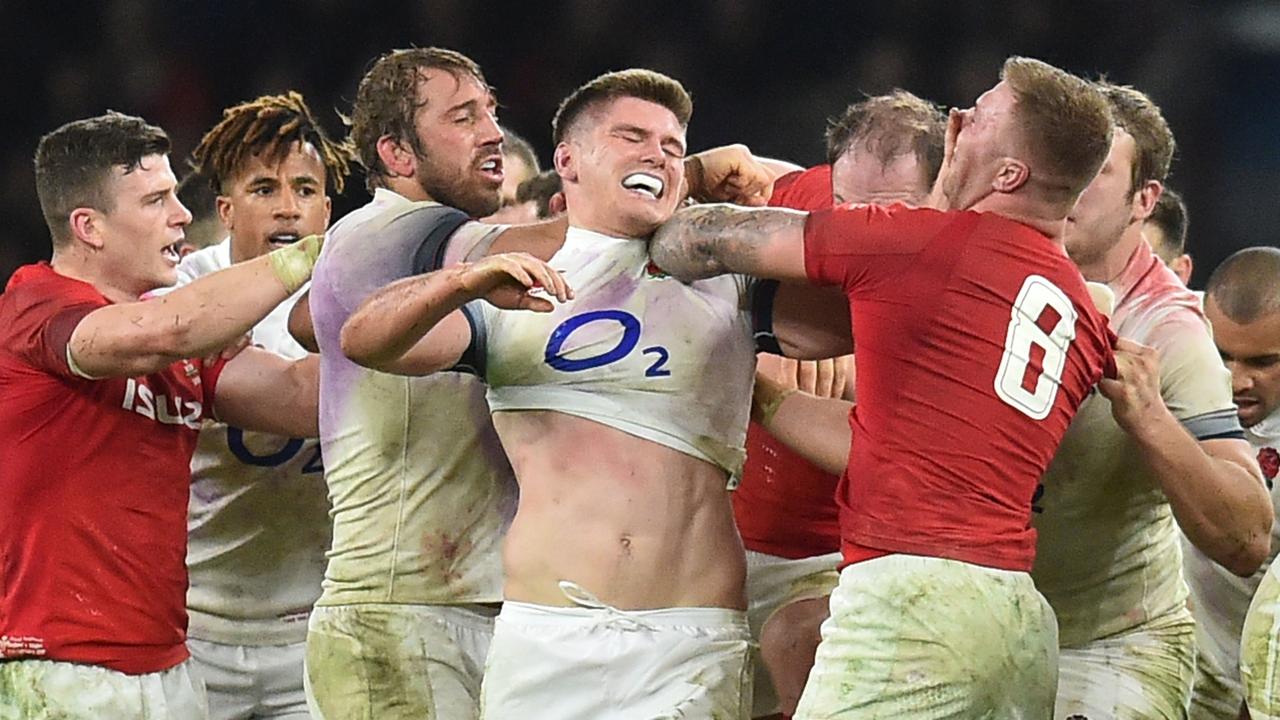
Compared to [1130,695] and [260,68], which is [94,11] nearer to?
[260,68]

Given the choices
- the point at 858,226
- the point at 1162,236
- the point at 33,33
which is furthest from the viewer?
the point at 33,33

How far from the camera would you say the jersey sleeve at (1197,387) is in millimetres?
4781

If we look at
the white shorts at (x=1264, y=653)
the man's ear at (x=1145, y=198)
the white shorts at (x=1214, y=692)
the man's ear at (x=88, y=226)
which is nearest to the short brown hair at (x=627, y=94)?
the man's ear at (x=1145, y=198)

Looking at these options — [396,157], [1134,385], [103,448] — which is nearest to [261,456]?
[103,448]

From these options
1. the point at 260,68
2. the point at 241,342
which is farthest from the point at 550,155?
the point at 241,342

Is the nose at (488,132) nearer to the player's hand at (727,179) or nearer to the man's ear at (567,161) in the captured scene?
the player's hand at (727,179)

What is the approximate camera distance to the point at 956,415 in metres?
3.81

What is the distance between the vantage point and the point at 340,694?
16.0 feet

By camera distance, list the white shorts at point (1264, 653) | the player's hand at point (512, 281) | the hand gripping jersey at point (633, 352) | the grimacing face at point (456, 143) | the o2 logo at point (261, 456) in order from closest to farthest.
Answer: the player's hand at point (512, 281), the hand gripping jersey at point (633, 352), the white shorts at point (1264, 653), the grimacing face at point (456, 143), the o2 logo at point (261, 456)

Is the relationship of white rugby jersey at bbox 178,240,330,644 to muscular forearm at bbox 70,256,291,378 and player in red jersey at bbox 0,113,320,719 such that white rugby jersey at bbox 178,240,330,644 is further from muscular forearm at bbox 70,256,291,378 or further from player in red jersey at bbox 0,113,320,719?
muscular forearm at bbox 70,256,291,378

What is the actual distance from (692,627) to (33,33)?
8.81m

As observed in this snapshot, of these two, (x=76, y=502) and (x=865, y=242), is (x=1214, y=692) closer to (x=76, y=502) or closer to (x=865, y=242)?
(x=865, y=242)

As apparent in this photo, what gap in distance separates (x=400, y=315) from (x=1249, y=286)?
3.34 m

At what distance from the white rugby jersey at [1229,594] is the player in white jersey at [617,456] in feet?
8.22
